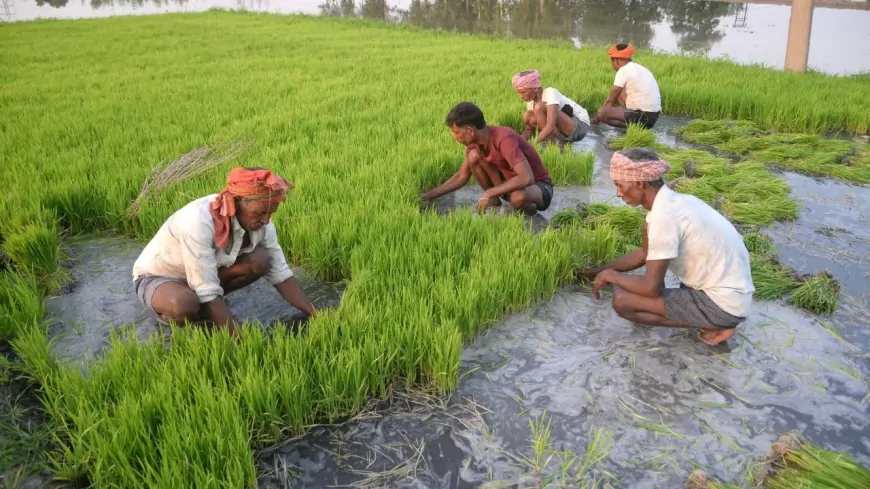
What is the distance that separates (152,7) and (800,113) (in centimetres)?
3106

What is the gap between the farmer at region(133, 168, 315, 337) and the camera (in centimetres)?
229

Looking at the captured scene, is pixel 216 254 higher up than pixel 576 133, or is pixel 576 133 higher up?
pixel 576 133

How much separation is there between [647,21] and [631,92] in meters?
16.6

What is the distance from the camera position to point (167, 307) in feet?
7.94

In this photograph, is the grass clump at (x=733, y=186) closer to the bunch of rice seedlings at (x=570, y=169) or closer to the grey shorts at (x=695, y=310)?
the bunch of rice seedlings at (x=570, y=169)

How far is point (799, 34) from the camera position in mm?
8750

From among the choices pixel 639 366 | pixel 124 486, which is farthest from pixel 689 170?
pixel 124 486

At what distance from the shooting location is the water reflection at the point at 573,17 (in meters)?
17.6

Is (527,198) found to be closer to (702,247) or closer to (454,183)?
(454,183)

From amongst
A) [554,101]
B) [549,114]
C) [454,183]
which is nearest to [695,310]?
[454,183]

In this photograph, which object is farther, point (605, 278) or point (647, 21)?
point (647, 21)

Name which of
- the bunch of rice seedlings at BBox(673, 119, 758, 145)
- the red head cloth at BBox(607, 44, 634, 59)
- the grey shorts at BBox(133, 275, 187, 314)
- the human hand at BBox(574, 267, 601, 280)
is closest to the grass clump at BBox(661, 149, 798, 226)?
the bunch of rice seedlings at BBox(673, 119, 758, 145)

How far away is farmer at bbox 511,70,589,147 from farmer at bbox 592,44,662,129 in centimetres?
66

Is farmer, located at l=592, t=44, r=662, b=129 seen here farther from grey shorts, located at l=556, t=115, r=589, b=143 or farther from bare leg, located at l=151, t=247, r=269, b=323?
bare leg, located at l=151, t=247, r=269, b=323
